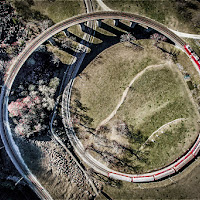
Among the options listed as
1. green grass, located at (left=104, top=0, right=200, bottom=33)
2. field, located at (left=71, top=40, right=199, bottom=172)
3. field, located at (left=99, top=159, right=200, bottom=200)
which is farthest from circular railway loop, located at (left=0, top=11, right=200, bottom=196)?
green grass, located at (left=104, top=0, right=200, bottom=33)

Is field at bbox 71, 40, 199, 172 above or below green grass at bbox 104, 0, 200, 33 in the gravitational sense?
below

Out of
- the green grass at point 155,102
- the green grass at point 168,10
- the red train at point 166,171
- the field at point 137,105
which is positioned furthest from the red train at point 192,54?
the red train at point 166,171

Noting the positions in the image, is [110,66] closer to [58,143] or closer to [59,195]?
[58,143]

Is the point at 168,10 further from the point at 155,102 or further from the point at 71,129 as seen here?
the point at 71,129

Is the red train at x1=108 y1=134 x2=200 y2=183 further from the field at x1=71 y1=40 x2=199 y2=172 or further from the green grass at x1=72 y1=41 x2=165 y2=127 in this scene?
the green grass at x1=72 y1=41 x2=165 y2=127

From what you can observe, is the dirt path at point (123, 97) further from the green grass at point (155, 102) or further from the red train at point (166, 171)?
the red train at point (166, 171)

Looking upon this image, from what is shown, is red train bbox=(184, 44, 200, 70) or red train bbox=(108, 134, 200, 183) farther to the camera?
red train bbox=(184, 44, 200, 70)
